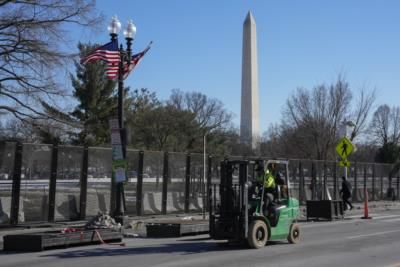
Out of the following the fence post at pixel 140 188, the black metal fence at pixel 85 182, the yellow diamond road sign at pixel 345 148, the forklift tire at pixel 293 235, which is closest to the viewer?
the forklift tire at pixel 293 235

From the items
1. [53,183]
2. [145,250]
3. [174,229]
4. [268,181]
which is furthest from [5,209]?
[268,181]

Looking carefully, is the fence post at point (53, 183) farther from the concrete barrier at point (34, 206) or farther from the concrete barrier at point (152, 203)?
the concrete barrier at point (152, 203)

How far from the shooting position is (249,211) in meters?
15.0

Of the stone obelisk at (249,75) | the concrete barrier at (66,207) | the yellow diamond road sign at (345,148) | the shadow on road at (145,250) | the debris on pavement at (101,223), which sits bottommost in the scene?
the shadow on road at (145,250)

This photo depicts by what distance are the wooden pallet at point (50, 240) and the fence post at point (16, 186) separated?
3.94 meters

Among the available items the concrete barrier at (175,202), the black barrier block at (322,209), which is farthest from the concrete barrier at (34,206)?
the black barrier block at (322,209)

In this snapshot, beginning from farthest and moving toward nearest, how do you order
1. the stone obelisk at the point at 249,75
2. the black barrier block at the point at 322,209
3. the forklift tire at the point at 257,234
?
the stone obelisk at the point at 249,75, the black barrier block at the point at 322,209, the forklift tire at the point at 257,234

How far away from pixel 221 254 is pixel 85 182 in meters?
8.95

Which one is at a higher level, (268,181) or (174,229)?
(268,181)

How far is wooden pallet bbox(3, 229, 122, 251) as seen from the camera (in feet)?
47.9

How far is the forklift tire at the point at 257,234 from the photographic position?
573 inches

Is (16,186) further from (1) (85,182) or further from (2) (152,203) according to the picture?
(2) (152,203)

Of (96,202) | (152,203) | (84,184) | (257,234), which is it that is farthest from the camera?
(152,203)

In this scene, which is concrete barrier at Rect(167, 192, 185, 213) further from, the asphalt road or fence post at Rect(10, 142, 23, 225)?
fence post at Rect(10, 142, 23, 225)
